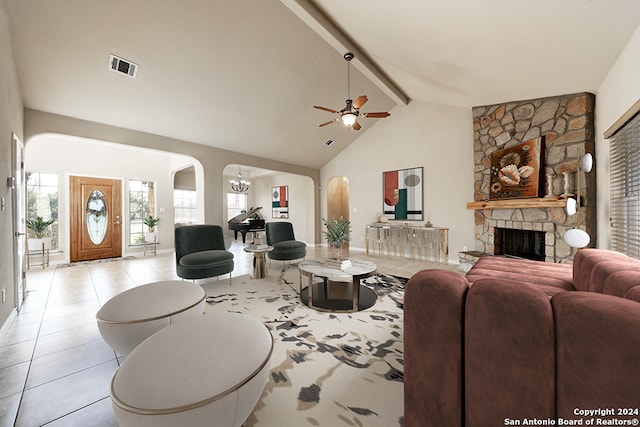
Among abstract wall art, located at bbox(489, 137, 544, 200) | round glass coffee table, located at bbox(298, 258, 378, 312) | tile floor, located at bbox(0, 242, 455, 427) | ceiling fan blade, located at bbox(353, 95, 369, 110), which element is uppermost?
ceiling fan blade, located at bbox(353, 95, 369, 110)

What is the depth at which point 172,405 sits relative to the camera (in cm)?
96

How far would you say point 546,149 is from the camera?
3916 millimetres

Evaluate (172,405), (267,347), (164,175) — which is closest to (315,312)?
(267,347)

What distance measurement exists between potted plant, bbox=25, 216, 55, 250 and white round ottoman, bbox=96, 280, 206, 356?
16.3 feet

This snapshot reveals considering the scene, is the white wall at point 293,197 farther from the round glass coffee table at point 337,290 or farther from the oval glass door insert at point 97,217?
the round glass coffee table at point 337,290

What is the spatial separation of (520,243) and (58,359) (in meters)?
6.29

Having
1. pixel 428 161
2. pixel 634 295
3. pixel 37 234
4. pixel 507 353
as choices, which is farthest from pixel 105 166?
pixel 634 295

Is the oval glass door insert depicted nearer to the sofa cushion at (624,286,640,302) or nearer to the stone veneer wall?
the sofa cushion at (624,286,640,302)

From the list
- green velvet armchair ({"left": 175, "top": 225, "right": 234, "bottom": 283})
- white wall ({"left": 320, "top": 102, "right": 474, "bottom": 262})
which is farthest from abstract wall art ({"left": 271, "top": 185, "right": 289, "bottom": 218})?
green velvet armchair ({"left": 175, "top": 225, "right": 234, "bottom": 283})

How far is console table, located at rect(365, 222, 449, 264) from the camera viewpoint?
5594 millimetres

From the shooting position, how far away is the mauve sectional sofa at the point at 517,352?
75cm

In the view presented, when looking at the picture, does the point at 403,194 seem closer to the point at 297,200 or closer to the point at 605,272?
the point at 297,200

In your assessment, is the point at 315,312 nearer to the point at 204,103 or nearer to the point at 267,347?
the point at 267,347

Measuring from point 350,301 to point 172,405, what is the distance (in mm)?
2399
